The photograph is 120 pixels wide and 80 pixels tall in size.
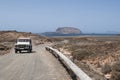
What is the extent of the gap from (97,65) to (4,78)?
1083 centimetres

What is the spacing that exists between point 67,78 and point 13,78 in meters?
2.64

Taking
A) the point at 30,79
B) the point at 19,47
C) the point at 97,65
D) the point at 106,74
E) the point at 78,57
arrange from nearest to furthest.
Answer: the point at 30,79 → the point at 106,74 → the point at 97,65 → the point at 78,57 → the point at 19,47

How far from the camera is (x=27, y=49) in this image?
157 ft

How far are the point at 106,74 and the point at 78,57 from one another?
12.8 meters

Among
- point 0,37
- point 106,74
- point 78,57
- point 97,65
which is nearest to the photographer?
Answer: point 106,74

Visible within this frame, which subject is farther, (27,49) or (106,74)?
(27,49)

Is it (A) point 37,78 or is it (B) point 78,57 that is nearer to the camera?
(A) point 37,78

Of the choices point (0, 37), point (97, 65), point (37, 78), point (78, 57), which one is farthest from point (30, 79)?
point (0, 37)

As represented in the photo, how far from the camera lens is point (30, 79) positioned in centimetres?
1598

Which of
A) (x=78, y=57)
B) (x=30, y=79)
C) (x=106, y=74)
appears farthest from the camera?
(x=78, y=57)

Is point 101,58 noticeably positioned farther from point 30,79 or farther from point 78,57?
point 30,79

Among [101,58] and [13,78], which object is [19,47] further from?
[13,78]

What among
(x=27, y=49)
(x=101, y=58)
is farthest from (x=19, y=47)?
(x=101, y=58)

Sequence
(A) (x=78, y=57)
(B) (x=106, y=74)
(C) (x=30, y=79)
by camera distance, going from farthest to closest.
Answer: (A) (x=78, y=57) < (B) (x=106, y=74) < (C) (x=30, y=79)
